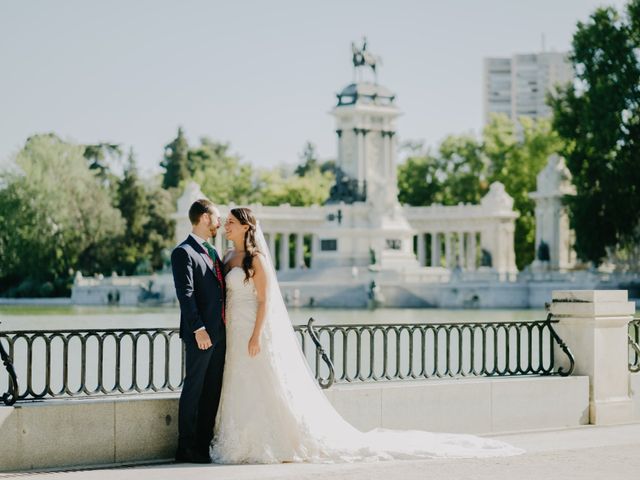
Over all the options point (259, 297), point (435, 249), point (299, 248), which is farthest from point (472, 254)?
point (259, 297)

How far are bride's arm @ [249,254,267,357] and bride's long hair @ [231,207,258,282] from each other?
45 mm

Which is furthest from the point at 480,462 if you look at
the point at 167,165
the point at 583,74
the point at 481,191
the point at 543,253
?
the point at 167,165

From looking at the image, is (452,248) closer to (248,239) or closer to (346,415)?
(346,415)

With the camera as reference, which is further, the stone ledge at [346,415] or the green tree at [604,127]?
the green tree at [604,127]

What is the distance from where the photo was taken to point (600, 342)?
14680 millimetres

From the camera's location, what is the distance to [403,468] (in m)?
11.1

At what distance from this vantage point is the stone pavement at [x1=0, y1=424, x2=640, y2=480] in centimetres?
1068

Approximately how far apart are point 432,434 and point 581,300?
3.14m

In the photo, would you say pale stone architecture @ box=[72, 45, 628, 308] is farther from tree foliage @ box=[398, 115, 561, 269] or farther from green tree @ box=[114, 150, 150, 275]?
green tree @ box=[114, 150, 150, 275]

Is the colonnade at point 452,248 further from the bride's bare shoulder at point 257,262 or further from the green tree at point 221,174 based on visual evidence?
the bride's bare shoulder at point 257,262

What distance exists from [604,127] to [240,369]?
50721 millimetres

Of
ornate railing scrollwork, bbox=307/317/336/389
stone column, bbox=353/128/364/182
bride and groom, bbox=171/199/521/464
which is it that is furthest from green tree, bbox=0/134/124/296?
bride and groom, bbox=171/199/521/464

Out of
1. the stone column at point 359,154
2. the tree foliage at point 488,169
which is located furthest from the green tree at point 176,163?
the stone column at point 359,154

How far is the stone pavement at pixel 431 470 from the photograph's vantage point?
35.0 feet
